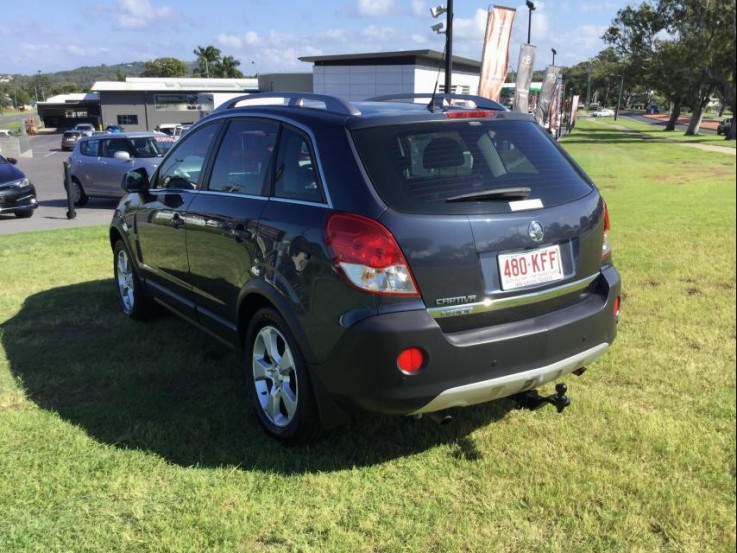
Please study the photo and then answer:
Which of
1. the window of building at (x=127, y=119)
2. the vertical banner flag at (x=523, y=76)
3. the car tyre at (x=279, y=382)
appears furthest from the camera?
the window of building at (x=127, y=119)

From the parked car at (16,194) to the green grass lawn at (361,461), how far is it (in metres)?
9.45

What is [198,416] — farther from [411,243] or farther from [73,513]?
[411,243]

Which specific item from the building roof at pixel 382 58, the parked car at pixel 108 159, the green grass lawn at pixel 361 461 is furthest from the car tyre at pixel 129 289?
the building roof at pixel 382 58

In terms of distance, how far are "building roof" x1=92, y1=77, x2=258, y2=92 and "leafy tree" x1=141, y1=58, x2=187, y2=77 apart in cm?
4801

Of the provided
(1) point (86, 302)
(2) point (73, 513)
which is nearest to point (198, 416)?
(2) point (73, 513)

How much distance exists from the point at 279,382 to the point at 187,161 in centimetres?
205

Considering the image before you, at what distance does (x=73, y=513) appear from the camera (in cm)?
292

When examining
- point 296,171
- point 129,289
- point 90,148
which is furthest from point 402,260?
point 90,148

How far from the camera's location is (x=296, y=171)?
132 inches

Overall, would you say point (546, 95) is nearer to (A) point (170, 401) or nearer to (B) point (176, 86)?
(A) point (170, 401)

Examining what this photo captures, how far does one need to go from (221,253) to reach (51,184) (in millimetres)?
21845

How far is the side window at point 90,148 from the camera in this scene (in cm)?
1606

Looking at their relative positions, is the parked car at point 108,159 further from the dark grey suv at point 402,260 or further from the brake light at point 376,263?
the brake light at point 376,263

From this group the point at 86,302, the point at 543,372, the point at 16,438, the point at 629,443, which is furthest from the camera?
the point at 86,302
